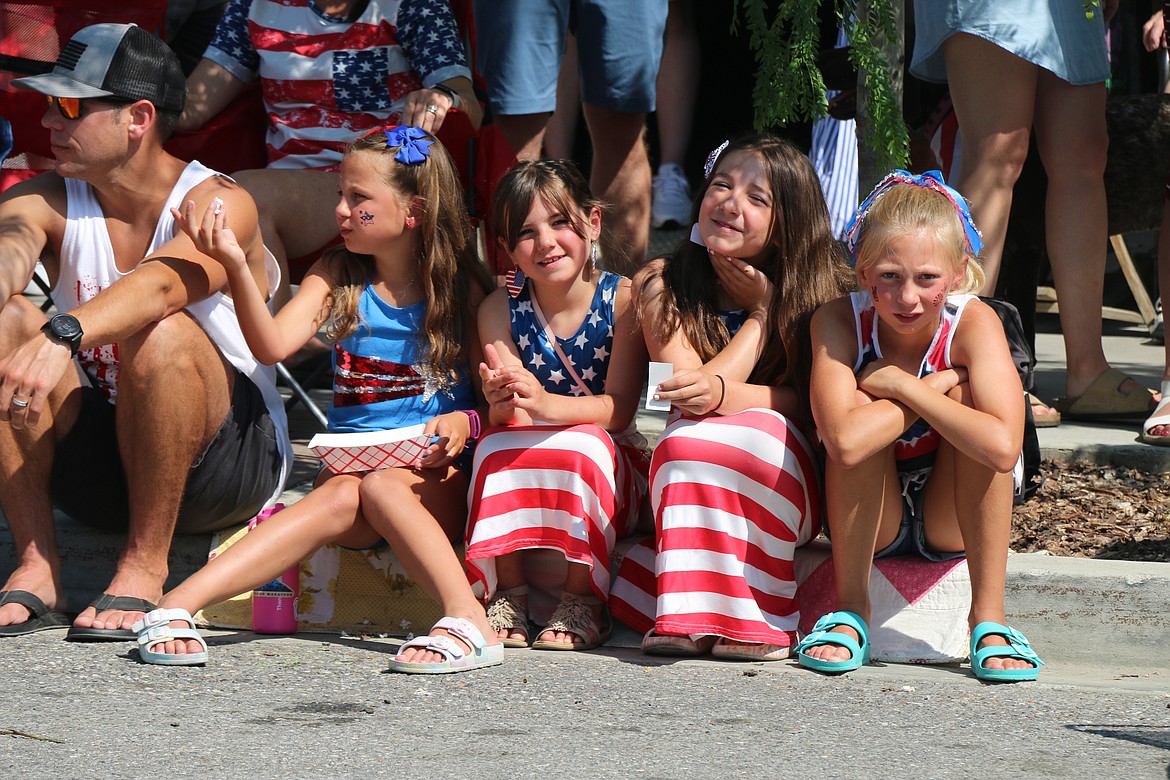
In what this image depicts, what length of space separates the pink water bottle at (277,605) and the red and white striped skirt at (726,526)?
3.21 ft

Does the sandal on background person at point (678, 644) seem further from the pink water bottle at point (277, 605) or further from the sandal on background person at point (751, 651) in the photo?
the pink water bottle at point (277, 605)

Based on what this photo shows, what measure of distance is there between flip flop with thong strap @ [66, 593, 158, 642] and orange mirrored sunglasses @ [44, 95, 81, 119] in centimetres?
123

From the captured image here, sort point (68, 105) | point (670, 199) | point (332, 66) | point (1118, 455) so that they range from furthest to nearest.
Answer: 1. point (670, 199)
2. point (332, 66)
3. point (1118, 455)
4. point (68, 105)

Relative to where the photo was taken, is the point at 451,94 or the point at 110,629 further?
the point at 451,94

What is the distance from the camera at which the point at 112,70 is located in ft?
12.4

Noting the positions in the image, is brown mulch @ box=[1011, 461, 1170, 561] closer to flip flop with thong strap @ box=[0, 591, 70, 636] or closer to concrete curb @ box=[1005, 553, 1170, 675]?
concrete curb @ box=[1005, 553, 1170, 675]

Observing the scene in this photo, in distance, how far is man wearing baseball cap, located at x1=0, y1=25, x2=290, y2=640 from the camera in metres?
3.60

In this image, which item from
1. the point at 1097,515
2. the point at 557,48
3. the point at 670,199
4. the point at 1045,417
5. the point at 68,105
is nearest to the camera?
the point at 68,105

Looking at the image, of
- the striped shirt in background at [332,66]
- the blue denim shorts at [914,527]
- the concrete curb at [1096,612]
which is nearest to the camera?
the concrete curb at [1096,612]

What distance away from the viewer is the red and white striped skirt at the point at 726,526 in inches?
133

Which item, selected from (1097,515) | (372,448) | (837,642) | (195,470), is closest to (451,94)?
(372,448)

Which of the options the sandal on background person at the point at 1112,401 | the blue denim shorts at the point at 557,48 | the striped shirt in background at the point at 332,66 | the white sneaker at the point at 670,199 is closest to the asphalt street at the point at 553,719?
the sandal on background person at the point at 1112,401

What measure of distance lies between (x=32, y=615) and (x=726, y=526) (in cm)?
175

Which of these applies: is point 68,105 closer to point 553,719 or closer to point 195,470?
point 195,470
